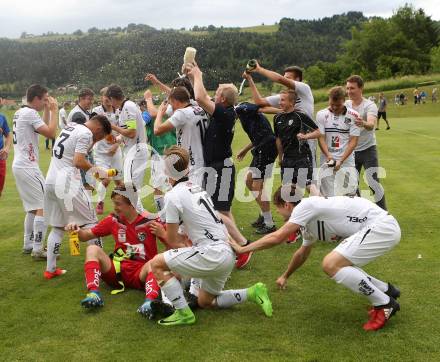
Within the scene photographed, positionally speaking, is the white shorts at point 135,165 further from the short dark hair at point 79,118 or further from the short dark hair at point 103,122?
the short dark hair at point 103,122

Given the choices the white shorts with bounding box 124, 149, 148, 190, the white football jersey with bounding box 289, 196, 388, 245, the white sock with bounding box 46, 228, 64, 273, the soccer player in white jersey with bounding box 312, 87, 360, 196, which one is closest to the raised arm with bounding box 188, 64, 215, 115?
the soccer player in white jersey with bounding box 312, 87, 360, 196

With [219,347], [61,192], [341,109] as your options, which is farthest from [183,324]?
[341,109]

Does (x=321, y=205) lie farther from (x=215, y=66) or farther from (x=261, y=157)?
(x=215, y=66)

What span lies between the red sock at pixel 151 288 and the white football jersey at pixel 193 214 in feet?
2.85

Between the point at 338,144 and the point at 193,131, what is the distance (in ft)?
8.71

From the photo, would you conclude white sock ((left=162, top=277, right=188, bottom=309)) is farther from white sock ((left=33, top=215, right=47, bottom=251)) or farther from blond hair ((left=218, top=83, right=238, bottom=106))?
white sock ((left=33, top=215, right=47, bottom=251))

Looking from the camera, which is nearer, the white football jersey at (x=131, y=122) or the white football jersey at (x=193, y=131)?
the white football jersey at (x=193, y=131)

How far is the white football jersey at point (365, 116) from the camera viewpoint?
8969mm

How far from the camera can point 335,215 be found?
5.43 metres

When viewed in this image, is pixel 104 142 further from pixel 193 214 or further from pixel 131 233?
pixel 193 214

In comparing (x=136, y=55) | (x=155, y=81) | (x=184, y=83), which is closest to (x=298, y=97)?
(x=184, y=83)

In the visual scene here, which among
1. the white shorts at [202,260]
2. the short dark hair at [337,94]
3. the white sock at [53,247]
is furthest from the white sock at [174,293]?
the short dark hair at [337,94]

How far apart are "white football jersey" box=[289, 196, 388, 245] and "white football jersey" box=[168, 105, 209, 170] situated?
2494 mm

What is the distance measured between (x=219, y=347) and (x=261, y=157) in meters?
4.41
